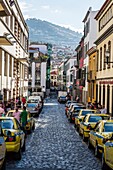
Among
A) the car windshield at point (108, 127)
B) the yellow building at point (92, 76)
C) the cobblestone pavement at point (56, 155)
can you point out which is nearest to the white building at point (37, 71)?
the yellow building at point (92, 76)

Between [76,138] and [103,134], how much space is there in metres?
7.59

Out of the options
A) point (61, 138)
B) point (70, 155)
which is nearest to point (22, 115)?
point (61, 138)

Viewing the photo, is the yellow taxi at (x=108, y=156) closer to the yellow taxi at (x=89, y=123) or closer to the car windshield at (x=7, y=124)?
the car windshield at (x=7, y=124)

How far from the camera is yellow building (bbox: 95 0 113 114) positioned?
34.2 m

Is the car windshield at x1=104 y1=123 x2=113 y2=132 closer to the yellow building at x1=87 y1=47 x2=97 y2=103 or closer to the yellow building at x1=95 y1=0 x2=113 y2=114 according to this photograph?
the yellow building at x1=95 y1=0 x2=113 y2=114

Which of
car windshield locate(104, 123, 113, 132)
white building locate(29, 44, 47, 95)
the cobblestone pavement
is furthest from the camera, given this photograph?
white building locate(29, 44, 47, 95)

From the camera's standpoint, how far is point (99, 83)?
42219mm

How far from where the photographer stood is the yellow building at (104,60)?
34250mm

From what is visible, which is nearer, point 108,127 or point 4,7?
point 108,127

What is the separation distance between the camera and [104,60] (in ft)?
124

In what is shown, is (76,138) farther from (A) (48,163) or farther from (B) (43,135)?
(A) (48,163)

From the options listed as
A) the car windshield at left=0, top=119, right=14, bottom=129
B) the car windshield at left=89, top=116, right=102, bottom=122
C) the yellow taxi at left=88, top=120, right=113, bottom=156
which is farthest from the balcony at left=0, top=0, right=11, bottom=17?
the yellow taxi at left=88, top=120, right=113, bottom=156

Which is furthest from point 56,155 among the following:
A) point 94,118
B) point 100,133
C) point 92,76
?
point 92,76

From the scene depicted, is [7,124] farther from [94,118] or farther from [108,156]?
[94,118]
